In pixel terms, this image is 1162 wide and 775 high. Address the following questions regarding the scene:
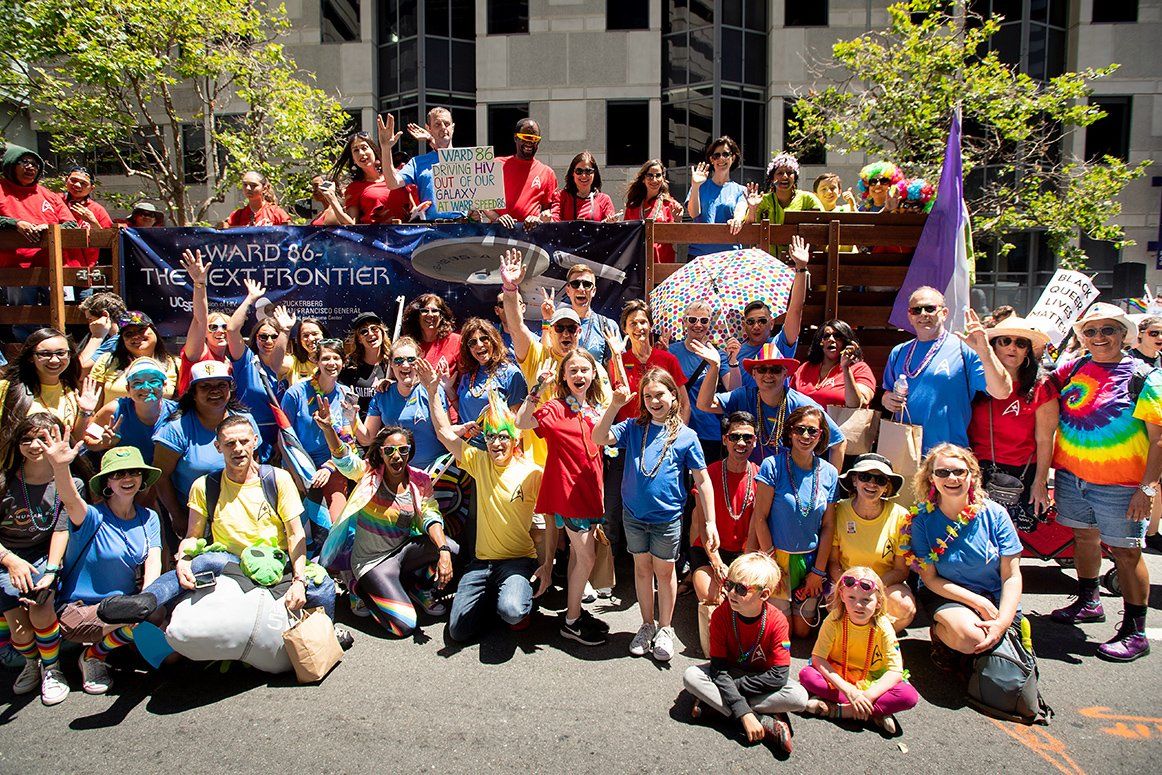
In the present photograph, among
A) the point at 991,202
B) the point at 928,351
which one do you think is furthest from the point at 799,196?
the point at 991,202

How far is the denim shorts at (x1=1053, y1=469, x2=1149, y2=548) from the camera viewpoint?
4.46 metres

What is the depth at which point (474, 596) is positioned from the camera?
4.68 m

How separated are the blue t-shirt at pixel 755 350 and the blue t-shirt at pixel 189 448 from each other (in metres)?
3.24

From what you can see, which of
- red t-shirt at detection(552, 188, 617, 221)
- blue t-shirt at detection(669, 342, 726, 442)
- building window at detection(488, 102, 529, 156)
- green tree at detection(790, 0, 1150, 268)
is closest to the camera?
blue t-shirt at detection(669, 342, 726, 442)

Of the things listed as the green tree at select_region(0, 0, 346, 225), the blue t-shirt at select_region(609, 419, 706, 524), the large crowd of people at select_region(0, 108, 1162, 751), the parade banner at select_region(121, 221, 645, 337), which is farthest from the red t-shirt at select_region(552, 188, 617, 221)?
the green tree at select_region(0, 0, 346, 225)

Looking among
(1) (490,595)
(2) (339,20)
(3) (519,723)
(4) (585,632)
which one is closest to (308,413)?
(1) (490,595)

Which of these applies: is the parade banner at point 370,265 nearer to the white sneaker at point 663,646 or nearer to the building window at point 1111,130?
the white sneaker at point 663,646

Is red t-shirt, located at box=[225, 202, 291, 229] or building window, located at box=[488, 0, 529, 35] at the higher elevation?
building window, located at box=[488, 0, 529, 35]

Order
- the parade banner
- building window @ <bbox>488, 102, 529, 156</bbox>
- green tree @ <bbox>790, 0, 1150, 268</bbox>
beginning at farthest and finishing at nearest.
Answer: building window @ <bbox>488, 102, 529, 156</bbox>
green tree @ <bbox>790, 0, 1150, 268</bbox>
the parade banner

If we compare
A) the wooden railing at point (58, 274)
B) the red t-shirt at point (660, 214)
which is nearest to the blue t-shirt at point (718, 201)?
the red t-shirt at point (660, 214)

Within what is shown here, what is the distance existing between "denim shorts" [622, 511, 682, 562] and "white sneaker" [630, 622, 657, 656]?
0.45 meters

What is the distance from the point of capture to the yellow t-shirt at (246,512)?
4.39 m

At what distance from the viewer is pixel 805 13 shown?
19.0 meters

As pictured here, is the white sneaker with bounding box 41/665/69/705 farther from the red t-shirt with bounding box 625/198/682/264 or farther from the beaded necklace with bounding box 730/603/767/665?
the red t-shirt with bounding box 625/198/682/264
